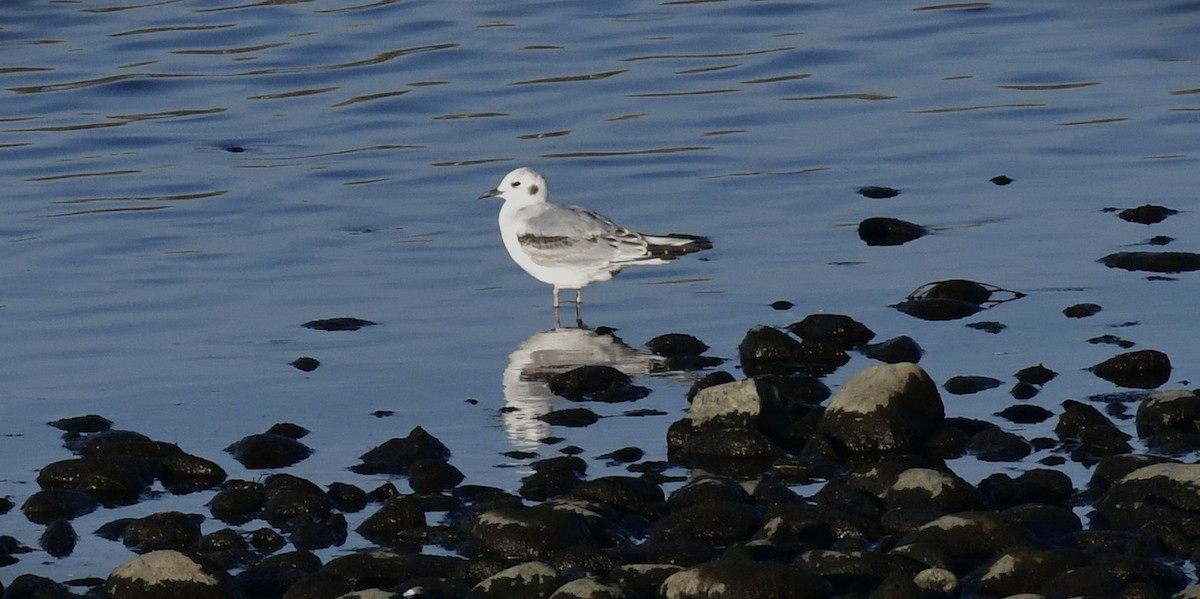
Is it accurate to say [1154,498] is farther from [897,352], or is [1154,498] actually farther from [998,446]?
[897,352]

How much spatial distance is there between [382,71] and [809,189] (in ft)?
26.8

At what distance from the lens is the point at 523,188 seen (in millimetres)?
15508

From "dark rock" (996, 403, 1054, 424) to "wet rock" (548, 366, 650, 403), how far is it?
216cm

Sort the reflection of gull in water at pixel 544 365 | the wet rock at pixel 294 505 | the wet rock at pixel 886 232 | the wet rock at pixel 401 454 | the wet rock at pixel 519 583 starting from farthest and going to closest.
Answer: the wet rock at pixel 886 232 → the reflection of gull in water at pixel 544 365 → the wet rock at pixel 401 454 → the wet rock at pixel 294 505 → the wet rock at pixel 519 583

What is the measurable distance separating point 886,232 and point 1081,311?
9.48 feet

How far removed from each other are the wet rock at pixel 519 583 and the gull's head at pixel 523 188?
6.98 m

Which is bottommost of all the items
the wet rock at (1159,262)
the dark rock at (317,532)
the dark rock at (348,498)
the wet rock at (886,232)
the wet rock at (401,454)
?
the wet rock at (886,232)

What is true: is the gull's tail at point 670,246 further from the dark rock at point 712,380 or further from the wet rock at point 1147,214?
the wet rock at point 1147,214

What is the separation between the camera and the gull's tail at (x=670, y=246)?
1495 centimetres

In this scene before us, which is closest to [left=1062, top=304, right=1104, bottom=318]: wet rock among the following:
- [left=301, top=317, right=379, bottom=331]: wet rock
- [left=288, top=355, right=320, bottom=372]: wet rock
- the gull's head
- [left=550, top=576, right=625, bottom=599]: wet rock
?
the gull's head

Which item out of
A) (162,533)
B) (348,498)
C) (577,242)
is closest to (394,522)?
(348,498)

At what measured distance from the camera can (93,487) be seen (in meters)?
10.7

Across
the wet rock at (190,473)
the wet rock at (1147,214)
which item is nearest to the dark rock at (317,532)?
the wet rock at (190,473)

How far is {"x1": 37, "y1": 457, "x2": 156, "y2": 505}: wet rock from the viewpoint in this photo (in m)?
10.7
